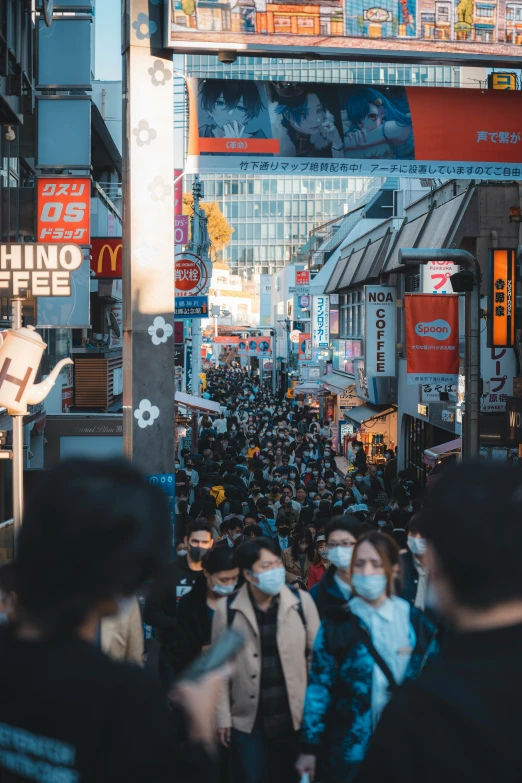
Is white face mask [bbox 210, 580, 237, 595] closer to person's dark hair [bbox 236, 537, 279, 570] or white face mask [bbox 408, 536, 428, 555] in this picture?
person's dark hair [bbox 236, 537, 279, 570]

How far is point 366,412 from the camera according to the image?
95.8 ft

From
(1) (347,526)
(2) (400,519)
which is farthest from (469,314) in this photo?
(1) (347,526)

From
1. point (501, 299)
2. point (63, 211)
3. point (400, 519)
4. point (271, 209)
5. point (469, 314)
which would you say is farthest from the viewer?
point (271, 209)

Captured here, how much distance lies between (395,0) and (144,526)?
814cm

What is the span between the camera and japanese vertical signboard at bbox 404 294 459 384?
1709 cm

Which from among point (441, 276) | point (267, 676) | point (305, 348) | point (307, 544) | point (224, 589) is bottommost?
point (307, 544)

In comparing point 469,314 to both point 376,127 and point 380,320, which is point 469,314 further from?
point 380,320

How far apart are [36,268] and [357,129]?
3794 mm

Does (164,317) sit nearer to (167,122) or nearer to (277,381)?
(167,122)

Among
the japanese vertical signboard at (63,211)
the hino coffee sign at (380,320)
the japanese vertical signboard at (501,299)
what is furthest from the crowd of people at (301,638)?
the hino coffee sign at (380,320)

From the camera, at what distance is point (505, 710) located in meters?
1.72

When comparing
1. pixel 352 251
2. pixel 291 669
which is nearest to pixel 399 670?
pixel 291 669

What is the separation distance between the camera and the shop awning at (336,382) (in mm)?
31484

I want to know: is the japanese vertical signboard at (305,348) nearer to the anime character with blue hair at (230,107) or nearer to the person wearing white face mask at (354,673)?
the anime character with blue hair at (230,107)
